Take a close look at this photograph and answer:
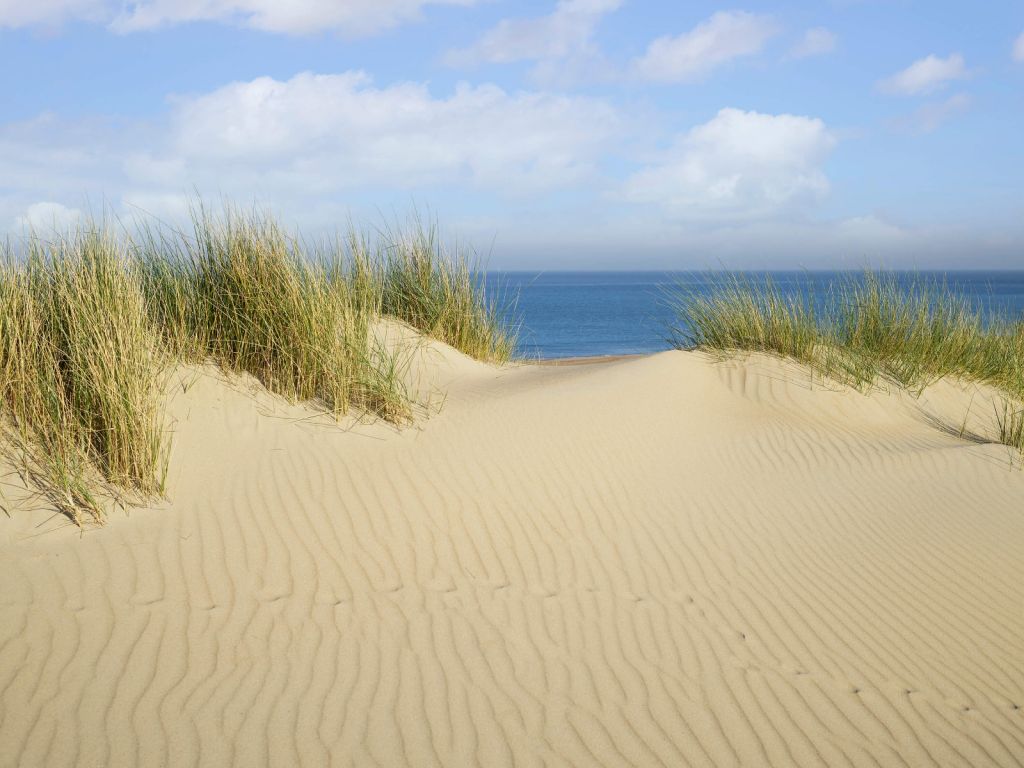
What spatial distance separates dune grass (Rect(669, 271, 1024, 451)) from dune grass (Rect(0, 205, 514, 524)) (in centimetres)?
372

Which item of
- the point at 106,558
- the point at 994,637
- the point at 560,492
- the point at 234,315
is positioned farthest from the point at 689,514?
the point at 234,315

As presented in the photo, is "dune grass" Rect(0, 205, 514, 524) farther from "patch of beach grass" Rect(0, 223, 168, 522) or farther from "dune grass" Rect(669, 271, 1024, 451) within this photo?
"dune grass" Rect(669, 271, 1024, 451)

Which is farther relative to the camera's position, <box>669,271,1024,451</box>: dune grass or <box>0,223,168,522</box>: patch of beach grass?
<box>669,271,1024,451</box>: dune grass

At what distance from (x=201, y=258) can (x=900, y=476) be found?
19.5 feet

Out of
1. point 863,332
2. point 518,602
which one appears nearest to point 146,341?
point 518,602

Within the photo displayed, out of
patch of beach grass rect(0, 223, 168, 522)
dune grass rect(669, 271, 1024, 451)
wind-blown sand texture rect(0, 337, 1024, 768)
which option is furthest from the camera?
dune grass rect(669, 271, 1024, 451)

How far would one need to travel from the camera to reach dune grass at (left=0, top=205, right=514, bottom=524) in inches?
182

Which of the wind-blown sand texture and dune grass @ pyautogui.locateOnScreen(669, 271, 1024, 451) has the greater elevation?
dune grass @ pyautogui.locateOnScreen(669, 271, 1024, 451)

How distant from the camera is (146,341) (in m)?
5.32

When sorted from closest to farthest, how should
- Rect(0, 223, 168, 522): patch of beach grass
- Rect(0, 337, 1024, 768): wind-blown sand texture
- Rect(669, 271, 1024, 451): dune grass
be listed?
Rect(0, 337, 1024, 768): wind-blown sand texture
Rect(0, 223, 168, 522): patch of beach grass
Rect(669, 271, 1024, 451): dune grass

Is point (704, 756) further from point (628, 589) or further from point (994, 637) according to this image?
point (994, 637)

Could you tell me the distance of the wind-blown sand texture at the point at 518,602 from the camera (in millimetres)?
2951

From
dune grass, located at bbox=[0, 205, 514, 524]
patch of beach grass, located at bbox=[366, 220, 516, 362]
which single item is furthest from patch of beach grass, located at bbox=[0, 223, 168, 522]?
patch of beach grass, located at bbox=[366, 220, 516, 362]

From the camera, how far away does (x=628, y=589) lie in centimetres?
406
